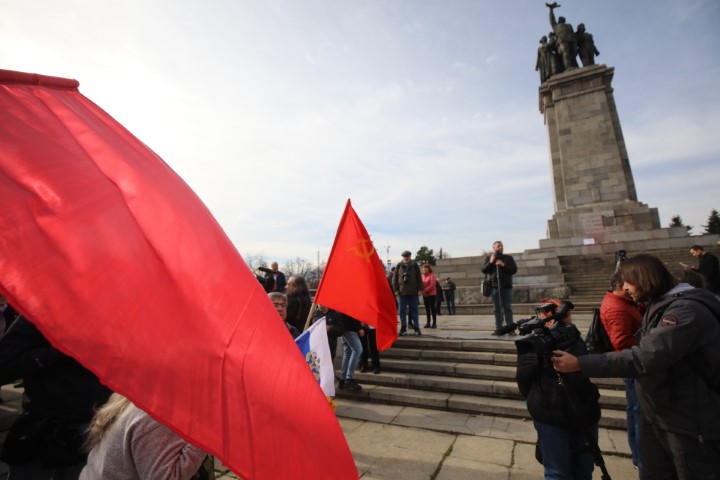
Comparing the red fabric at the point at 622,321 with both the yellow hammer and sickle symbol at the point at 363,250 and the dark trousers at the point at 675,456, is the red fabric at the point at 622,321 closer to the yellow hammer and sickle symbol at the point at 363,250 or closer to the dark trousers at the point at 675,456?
the dark trousers at the point at 675,456

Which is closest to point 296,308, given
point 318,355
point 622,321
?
point 318,355

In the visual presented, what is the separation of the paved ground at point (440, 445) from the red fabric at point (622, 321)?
4.39ft

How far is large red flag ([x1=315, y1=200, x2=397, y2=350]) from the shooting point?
3.76 m

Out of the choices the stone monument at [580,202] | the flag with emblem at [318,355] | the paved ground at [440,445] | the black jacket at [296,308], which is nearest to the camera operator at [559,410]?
the paved ground at [440,445]

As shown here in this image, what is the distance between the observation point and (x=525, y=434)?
420 centimetres

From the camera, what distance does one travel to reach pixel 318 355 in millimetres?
3318

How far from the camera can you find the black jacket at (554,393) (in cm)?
239

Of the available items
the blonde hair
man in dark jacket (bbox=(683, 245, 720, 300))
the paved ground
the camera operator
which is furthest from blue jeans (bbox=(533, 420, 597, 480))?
man in dark jacket (bbox=(683, 245, 720, 300))

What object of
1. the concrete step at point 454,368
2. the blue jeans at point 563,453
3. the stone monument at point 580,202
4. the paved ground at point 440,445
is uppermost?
the stone monument at point 580,202

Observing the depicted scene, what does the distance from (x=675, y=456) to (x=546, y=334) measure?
0.86m

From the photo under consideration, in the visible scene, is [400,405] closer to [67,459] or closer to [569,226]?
[67,459]

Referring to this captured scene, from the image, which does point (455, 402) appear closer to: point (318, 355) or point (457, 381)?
point (457, 381)

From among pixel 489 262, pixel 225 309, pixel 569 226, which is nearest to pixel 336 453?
pixel 225 309

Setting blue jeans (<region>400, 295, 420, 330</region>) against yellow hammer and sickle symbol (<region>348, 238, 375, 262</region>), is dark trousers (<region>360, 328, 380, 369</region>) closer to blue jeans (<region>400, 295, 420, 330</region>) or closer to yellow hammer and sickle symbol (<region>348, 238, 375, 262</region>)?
blue jeans (<region>400, 295, 420, 330</region>)
